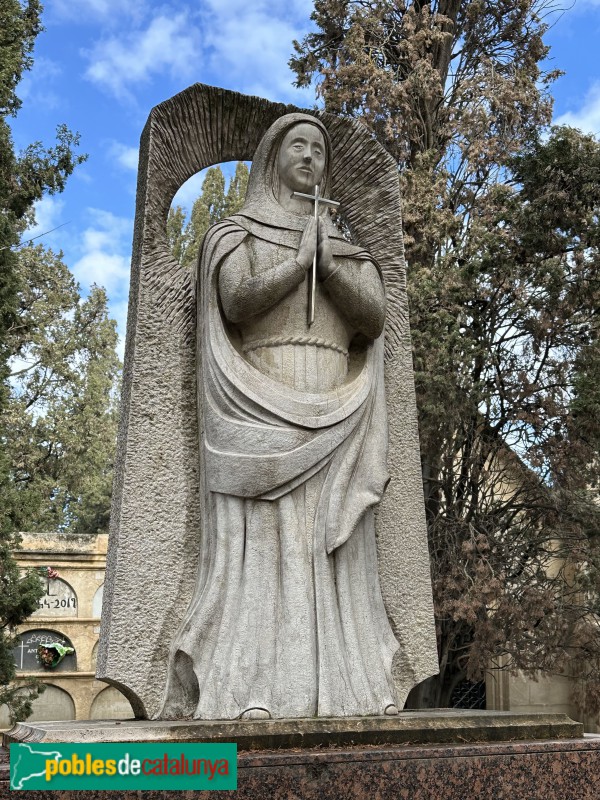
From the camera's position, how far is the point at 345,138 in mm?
6289

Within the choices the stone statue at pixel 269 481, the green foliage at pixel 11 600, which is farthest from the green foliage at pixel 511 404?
the stone statue at pixel 269 481

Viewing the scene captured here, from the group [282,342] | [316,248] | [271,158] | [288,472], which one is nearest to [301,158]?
[271,158]

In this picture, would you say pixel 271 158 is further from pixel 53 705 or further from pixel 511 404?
pixel 53 705

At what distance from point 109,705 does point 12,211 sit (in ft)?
40.3

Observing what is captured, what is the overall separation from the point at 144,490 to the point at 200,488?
295 millimetres

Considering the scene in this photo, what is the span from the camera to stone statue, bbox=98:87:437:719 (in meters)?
4.64

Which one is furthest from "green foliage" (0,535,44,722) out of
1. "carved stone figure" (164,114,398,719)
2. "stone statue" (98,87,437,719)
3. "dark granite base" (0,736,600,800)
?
"dark granite base" (0,736,600,800)

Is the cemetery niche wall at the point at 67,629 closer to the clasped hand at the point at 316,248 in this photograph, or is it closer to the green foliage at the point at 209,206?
the green foliage at the point at 209,206

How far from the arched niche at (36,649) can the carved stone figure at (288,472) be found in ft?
58.4

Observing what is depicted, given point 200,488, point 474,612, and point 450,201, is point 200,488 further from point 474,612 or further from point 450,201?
point 450,201

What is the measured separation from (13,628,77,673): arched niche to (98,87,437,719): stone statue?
57.4 ft

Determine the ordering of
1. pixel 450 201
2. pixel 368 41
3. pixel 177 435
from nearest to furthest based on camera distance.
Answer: pixel 177 435 < pixel 450 201 < pixel 368 41

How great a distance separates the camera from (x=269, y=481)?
4797 millimetres

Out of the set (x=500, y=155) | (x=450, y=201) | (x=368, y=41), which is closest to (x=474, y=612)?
(x=450, y=201)
